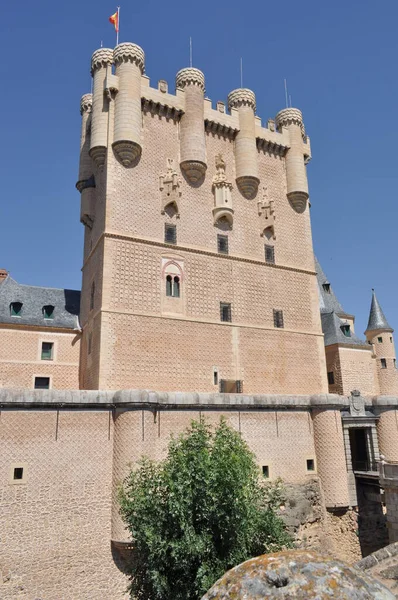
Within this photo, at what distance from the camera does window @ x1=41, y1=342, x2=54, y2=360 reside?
76.1 ft

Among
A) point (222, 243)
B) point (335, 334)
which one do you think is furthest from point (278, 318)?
point (335, 334)

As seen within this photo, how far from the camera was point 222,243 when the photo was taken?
79.0ft

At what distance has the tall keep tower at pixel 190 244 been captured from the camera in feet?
68.7

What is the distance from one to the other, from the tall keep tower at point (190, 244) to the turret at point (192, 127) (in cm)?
6

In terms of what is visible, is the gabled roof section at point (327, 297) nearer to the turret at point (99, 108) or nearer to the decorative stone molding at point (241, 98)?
the decorative stone molding at point (241, 98)

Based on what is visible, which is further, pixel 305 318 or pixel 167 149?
pixel 305 318

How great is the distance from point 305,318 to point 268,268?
3.43 m

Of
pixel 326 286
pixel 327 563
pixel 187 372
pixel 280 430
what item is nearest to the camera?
pixel 327 563

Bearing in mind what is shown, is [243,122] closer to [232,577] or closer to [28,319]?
[28,319]

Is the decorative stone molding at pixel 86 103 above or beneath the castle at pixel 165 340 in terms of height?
above

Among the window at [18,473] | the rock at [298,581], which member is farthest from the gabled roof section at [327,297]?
the rock at [298,581]

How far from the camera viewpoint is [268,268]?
24969 millimetres

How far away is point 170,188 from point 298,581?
2092cm

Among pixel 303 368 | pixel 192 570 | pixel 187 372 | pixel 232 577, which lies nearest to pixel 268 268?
pixel 303 368
